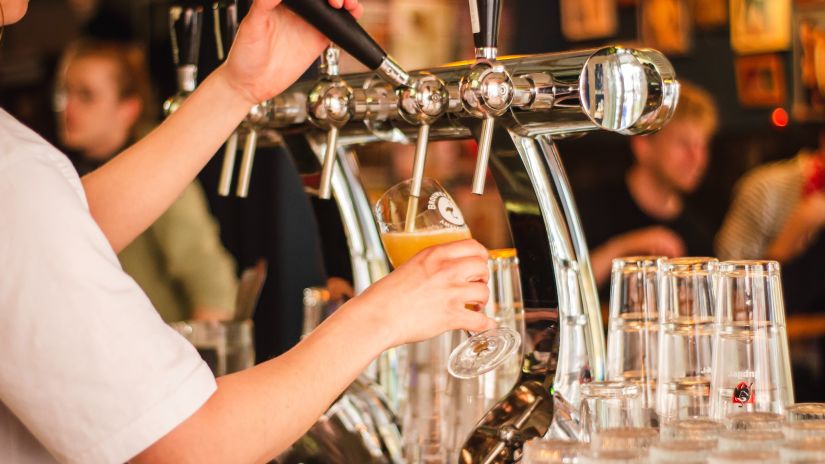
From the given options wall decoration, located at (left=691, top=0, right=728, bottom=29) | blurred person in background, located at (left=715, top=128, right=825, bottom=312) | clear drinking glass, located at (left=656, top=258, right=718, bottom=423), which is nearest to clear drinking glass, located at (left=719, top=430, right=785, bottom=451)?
clear drinking glass, located at (left=656, top=258, right=718, bottom=423)

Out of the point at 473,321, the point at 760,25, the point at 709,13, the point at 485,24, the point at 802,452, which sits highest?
the point at 709,13

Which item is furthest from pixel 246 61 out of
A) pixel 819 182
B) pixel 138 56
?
pixel 819 182

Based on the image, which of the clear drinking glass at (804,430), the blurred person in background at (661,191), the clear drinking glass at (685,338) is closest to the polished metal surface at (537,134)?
the clear drinking glass at (685,338)

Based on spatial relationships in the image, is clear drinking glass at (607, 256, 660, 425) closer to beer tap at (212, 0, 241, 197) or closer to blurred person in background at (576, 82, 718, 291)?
beer tap at (212, 0, 241, 197)

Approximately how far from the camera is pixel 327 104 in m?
1.42

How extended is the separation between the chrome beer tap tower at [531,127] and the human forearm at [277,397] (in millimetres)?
228

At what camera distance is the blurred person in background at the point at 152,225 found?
3.70 m

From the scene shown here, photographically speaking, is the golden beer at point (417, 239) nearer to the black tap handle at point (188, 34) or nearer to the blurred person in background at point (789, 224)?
the black tap handle at point (188, 34)

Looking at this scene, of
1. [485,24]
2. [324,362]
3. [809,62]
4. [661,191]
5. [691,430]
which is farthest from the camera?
[809,62]

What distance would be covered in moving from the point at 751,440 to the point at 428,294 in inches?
14.6

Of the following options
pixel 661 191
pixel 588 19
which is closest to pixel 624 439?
pixel 661 191

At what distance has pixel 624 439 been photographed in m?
1.02

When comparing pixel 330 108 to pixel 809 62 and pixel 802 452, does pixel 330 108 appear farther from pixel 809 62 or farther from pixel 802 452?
pixel 809 62

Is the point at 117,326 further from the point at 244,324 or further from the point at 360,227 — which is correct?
the point at 244,324
